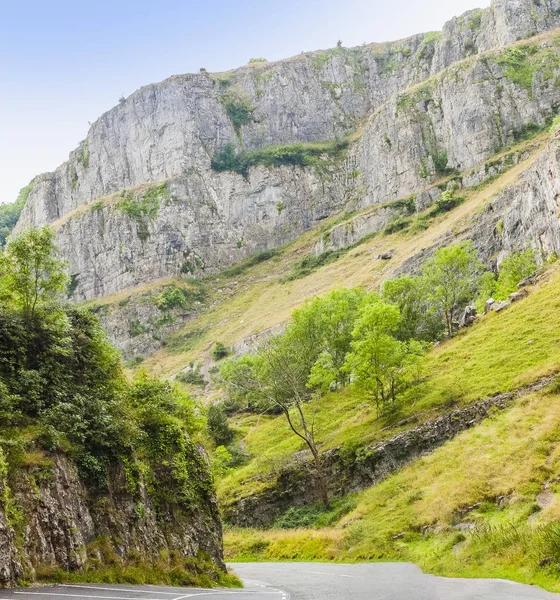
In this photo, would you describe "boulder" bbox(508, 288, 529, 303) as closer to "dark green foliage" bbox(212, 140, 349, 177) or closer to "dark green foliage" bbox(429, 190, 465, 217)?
"dark green foliage" bbox(429, 190, 465, 217)

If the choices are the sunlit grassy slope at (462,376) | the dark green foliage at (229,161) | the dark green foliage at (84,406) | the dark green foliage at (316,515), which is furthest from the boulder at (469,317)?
the dark green foliage at (229,161)

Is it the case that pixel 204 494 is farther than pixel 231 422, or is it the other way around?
pixel 231 422

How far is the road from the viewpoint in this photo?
11.5m

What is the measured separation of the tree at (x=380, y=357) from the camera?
123 feet

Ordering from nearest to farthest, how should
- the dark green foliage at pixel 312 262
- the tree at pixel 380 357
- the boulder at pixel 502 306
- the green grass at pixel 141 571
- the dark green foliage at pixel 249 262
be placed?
the green grass at pixel 141 571 < the tree at pixel 380 357 < the boulder at pixel 502 306 < the dark green foliage at pixel 312 262 < the dark green foliage at pixel 249 262

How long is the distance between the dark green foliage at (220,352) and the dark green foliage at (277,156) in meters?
67.2

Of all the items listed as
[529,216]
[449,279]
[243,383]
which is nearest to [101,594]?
[243,383]

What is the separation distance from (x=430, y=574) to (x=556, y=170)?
164ft

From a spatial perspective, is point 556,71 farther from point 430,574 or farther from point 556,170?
point 430,574

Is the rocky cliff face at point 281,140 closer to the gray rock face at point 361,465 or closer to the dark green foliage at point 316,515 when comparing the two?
the gray rock face at point 361,465

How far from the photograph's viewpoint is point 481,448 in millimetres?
27266

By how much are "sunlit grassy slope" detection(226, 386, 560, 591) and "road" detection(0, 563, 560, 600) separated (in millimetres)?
1035

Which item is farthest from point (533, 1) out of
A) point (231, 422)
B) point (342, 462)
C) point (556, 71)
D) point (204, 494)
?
point (204, 494)

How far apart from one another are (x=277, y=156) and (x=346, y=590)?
136489mm
